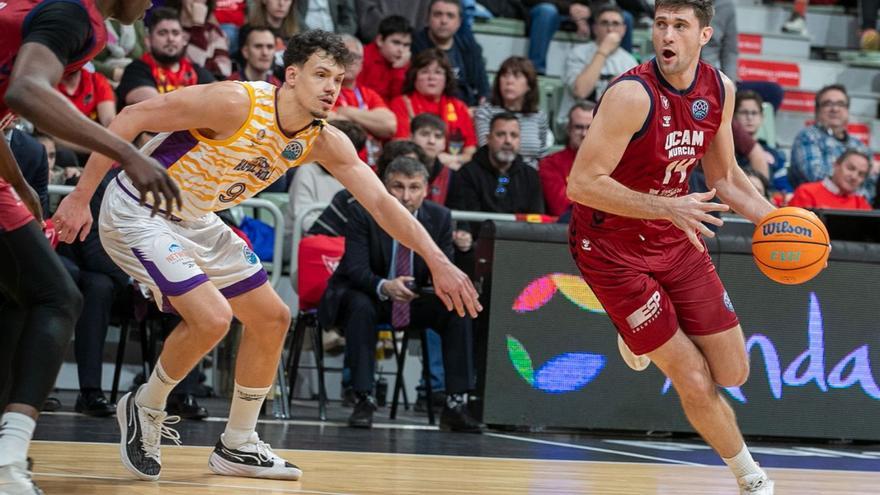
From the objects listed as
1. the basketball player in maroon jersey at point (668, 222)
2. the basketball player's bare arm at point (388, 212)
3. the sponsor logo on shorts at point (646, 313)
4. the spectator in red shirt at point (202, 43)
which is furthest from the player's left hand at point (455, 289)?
the spectator in red shirt at point (202, 43)

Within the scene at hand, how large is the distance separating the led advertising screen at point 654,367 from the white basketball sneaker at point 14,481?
181 inches

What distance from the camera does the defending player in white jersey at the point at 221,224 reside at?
5148mm

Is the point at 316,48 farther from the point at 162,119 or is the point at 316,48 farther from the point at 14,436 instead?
the point at 14,436

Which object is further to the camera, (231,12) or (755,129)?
(755,129)

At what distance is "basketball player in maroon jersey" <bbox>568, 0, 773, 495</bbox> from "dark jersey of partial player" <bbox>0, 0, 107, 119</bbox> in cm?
204

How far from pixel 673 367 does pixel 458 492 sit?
0.99 meters

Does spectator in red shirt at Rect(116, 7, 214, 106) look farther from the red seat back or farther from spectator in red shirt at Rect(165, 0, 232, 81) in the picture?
the red seat back

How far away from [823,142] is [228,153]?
801cm

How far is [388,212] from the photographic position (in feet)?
17.7

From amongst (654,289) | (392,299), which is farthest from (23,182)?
(392,299)

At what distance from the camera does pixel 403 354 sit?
8867 millimetres

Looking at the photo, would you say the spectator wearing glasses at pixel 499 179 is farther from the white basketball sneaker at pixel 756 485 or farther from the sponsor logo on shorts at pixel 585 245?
the white basketball sneaker at pixel 756 485

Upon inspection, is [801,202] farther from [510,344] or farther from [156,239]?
[156,239]

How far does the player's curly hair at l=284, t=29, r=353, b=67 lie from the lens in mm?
5340
